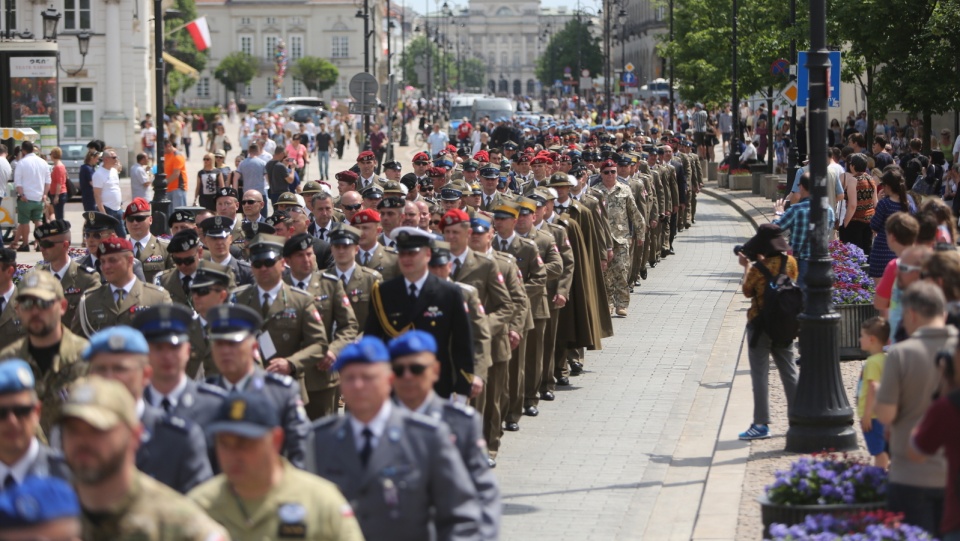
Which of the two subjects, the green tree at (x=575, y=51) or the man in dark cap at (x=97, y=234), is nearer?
the man in dark cap at (x=97, y=234)

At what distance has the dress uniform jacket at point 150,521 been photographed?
495 cm

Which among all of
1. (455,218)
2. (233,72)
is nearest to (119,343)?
(455,218)

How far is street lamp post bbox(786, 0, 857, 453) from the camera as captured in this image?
11.5m

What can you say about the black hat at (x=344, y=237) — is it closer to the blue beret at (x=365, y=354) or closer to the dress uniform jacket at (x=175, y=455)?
the dress uniform jacket at (x=175, y=455)

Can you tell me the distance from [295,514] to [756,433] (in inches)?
290

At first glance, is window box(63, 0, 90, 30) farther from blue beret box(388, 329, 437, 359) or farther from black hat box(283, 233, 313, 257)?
blue beret box(388, 329, 437, 359)

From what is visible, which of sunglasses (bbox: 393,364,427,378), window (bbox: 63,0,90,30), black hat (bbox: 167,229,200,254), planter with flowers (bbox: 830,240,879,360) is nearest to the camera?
sunglasses (bbox: 393,364,427,378)

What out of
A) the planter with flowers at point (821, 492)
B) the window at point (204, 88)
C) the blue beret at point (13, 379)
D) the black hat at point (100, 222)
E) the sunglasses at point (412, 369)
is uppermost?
the window at point (204, 88)

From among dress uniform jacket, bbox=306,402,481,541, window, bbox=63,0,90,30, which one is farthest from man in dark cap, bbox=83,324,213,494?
window, bbox=63,0,90,30

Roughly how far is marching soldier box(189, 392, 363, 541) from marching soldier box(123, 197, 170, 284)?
8583 mm

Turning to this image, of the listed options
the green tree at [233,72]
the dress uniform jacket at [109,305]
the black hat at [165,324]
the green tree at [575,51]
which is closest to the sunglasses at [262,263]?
the dress uniform jacket at [109,305]

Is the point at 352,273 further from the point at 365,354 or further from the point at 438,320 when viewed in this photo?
the point at 365,354

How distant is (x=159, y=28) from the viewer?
27.3 metres

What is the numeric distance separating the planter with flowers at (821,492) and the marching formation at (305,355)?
214cm
